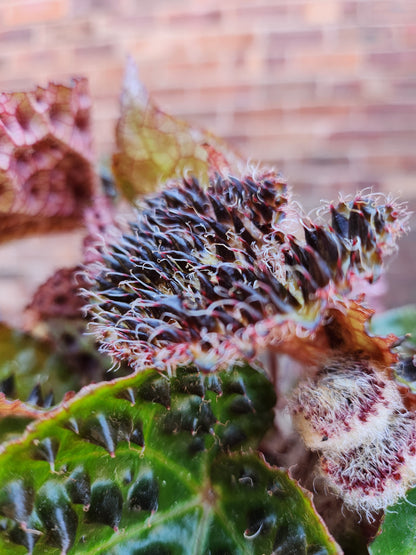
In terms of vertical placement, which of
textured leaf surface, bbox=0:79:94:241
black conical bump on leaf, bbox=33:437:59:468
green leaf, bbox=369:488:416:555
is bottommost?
green leaf, bbox=369:488:416:555

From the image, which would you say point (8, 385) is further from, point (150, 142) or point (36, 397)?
point (150, 142)

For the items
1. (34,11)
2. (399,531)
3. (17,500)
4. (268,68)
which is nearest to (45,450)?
(17,500)

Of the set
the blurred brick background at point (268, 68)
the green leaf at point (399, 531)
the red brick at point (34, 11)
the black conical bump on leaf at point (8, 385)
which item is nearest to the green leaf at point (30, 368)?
the black conical bump on leaf at point (8, 385)

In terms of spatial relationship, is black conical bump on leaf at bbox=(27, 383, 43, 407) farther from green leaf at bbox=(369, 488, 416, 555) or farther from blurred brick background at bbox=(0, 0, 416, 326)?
blurred brick background at bbox=(0, 0, 416, 326)

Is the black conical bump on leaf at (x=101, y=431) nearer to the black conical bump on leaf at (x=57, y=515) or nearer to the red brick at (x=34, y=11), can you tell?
the black conical bump on leaf at (x=57, y=515)

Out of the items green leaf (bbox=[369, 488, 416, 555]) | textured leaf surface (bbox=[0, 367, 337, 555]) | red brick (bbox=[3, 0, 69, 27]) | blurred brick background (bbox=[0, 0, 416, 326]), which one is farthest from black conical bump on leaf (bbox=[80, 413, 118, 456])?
red brick (bbox=[3, 0, 69, 27])

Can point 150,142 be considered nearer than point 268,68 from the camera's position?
Yes

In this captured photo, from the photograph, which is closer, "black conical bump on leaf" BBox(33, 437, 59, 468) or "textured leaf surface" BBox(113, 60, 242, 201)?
"black conical bump on leaf" BBox(33, 437, 59, 468)
